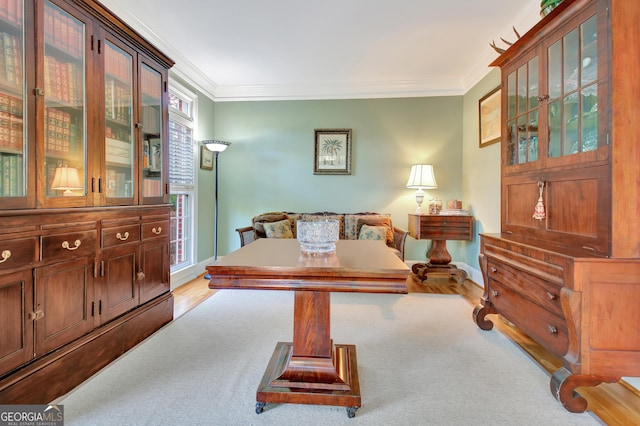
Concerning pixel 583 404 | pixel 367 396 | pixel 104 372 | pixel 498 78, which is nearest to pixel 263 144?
pixel 498 78

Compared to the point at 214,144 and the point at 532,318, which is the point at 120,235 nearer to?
the point at 214,144

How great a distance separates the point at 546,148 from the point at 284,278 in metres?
1.79

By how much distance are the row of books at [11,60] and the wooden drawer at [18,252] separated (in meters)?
0.72

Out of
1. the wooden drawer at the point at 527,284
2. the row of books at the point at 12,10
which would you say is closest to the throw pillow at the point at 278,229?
the wooden drawer at the point at 527,284

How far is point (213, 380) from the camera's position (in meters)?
1.72

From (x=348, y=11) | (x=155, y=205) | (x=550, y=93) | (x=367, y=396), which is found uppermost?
(x=348, y=11)

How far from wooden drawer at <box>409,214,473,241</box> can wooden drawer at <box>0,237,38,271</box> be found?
3.50 metres

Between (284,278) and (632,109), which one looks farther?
(632,109)

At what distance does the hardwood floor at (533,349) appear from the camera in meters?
1.49

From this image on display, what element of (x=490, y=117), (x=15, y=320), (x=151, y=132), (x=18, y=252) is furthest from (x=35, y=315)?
(x=490, y=117)

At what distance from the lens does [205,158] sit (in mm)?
4289

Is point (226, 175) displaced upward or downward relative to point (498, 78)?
downward

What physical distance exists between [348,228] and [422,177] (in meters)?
1.20

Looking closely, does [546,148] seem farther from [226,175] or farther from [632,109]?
[226,175]
